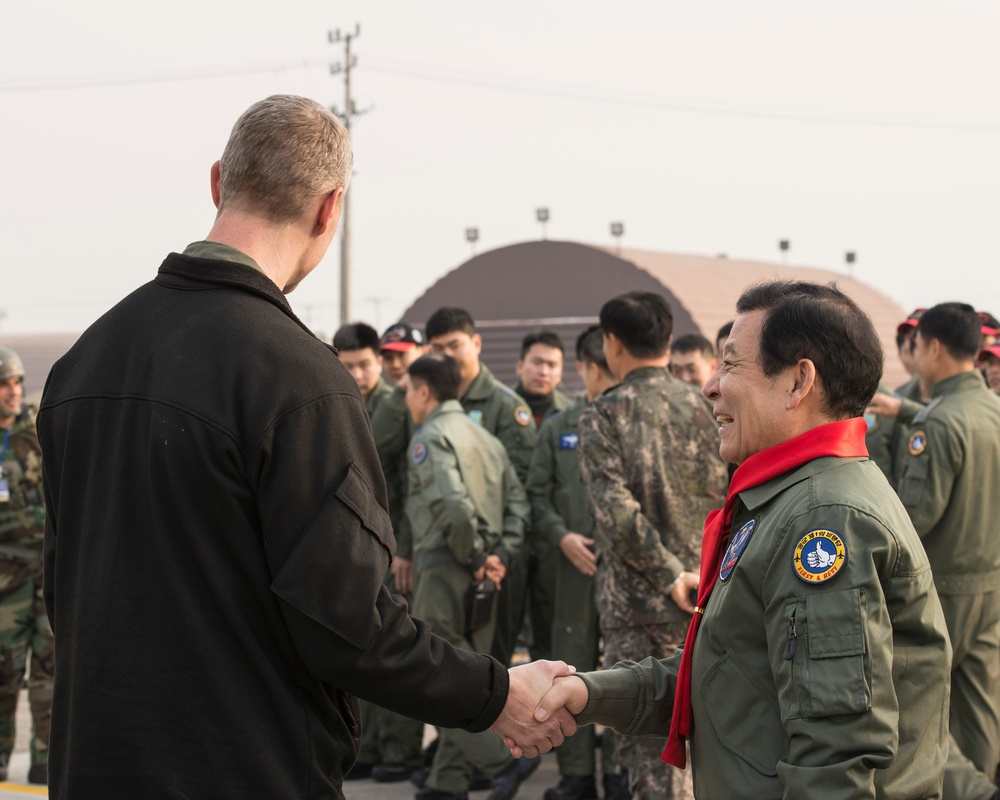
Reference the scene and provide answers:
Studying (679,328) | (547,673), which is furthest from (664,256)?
(547,673)

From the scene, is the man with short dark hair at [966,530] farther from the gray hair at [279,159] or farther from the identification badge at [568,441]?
the gray hair at [279,159]

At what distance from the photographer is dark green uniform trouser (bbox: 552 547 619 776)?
588cm

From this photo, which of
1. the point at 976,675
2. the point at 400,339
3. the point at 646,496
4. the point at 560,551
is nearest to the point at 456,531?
the point at 560,551

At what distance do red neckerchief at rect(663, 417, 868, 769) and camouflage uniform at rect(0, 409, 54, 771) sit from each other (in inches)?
189

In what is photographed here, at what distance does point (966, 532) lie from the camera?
535 cm

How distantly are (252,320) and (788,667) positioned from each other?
1218 mm

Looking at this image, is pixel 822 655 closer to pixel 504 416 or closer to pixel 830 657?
pixel 830 657

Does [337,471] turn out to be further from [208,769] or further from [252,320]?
[208,769]

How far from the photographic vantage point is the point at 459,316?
280 inches

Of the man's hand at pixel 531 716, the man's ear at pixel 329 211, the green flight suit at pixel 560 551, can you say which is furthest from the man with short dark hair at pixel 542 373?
the man's ear at pixel 329 211

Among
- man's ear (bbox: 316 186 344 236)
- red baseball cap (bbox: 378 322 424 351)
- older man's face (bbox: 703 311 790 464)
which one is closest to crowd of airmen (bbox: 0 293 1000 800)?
red baseball cap (bbox: 378 322 424 351)

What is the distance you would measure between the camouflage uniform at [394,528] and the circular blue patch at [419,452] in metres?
0.61

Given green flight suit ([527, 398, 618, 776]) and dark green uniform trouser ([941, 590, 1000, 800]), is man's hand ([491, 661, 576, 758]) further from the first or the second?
dark green uniform trouser ([941, 590, 1000, 800])

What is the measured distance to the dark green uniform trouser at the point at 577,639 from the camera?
588cm
